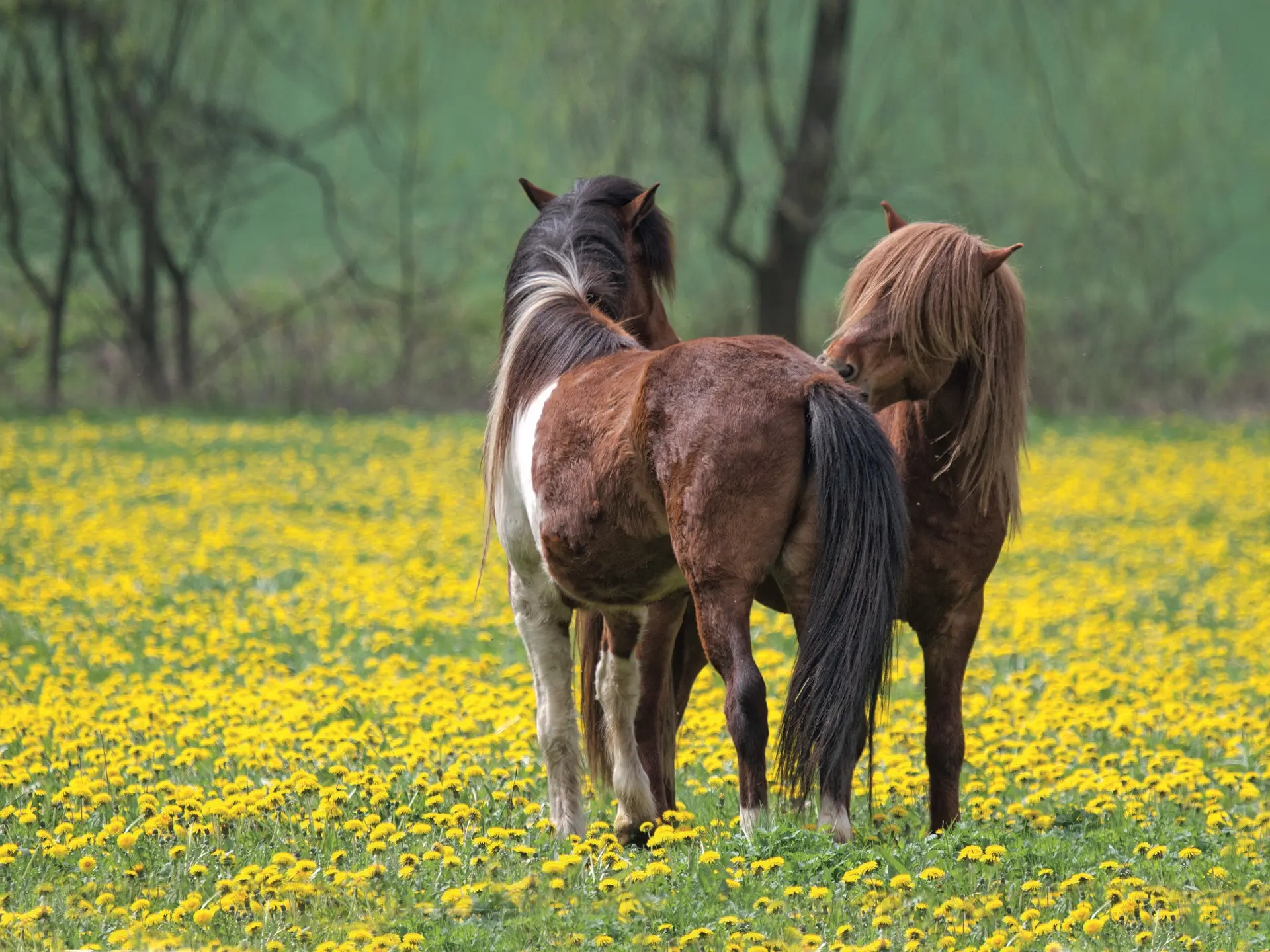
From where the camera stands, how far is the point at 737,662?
3965mm

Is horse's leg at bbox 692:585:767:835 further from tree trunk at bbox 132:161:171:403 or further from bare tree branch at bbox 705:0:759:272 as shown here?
tree trunk at bbox 132:161:171:403

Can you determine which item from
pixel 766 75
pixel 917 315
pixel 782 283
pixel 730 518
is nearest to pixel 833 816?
pixel 730 518

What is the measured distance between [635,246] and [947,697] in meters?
2.08

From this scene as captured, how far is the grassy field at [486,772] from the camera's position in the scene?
144 inches

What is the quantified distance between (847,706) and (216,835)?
6.31ft

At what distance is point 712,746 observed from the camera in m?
5.96

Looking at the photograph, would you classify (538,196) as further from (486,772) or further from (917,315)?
(486,772)

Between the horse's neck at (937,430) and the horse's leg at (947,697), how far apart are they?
428mm

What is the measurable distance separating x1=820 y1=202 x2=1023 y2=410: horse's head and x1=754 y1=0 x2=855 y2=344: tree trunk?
14922mm

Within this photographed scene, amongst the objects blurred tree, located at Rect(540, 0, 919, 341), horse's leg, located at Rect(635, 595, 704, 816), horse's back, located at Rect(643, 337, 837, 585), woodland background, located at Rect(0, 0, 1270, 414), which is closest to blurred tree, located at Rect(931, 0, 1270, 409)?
woodland background, located at Rect(0, 0, 1270, 414)

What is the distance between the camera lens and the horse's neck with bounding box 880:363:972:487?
4746mm

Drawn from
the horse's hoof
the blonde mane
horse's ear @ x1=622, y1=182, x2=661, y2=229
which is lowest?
the horse's hoof

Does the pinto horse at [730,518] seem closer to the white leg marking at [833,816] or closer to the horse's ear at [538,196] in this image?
the white leg marking at [833,816]

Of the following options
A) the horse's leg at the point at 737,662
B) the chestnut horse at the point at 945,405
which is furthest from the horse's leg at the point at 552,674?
the chestnut horse at the point at 945,405
